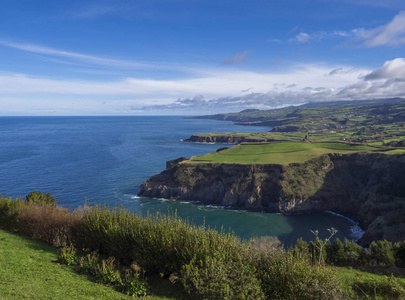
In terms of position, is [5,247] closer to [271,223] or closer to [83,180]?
[271,223]

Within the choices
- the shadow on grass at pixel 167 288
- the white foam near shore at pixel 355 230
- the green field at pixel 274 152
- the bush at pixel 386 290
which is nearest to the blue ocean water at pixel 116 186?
the white foam near shore at pixel 355 230

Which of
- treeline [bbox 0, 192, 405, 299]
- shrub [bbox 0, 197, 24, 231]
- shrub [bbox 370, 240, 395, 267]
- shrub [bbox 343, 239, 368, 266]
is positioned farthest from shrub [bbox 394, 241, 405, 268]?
shrub [bbox 0, 197, 24, 231]

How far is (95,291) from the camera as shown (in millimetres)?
17438

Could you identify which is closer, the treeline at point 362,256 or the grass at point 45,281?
the grass at point 45,281

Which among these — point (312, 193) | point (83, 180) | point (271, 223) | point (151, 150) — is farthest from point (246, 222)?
point (151, 150)

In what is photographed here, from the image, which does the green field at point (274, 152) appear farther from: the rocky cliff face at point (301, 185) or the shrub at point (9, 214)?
the shrub at point (9, 214)

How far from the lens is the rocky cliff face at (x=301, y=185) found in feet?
238

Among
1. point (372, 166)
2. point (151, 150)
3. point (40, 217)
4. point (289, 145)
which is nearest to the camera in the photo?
point (40, 217)

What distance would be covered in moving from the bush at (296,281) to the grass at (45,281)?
6.79 m

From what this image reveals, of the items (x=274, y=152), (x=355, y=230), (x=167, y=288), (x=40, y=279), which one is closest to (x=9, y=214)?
(x=40, y=279)

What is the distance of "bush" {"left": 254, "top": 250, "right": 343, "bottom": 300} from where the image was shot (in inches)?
618

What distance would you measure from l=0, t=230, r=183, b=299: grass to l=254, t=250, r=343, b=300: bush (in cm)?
679

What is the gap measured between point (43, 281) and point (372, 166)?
93355mm

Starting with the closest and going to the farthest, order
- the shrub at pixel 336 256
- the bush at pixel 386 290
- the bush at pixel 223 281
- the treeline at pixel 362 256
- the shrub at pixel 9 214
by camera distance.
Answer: the bush at pixel 223 281 < the bush at pixel 386 290 < the shrub at pixel 9 214 < the treeline at pixel 362 256 < the shrub at pixel 336 256
